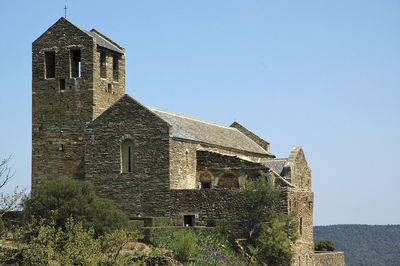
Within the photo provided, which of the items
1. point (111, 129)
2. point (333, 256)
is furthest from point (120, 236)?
point (333, 256)

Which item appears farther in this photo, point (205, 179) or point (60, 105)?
point (60, 105)

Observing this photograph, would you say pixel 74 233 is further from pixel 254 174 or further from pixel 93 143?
pixel 254 174

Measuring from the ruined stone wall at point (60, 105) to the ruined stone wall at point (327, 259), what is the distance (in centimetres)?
1845

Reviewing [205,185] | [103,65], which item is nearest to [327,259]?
[205,185]

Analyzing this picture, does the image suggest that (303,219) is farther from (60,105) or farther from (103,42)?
(103,42)

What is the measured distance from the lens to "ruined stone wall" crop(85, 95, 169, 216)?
153ft

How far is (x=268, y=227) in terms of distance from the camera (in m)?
43.2

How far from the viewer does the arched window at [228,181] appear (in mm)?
50438

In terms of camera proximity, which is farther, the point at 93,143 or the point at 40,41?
the point at 40,41

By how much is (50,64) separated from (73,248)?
20.3 meters

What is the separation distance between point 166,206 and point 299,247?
9236 millimetres

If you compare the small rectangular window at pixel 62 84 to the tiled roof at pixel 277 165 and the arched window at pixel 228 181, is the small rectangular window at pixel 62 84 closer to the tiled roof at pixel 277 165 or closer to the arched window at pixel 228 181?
the arched window at pixel 228 181

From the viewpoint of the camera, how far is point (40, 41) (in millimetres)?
52594

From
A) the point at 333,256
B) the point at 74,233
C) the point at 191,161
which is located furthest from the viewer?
the point at 333,256
